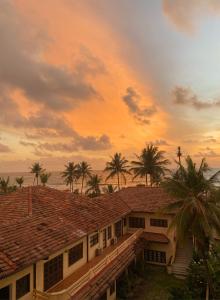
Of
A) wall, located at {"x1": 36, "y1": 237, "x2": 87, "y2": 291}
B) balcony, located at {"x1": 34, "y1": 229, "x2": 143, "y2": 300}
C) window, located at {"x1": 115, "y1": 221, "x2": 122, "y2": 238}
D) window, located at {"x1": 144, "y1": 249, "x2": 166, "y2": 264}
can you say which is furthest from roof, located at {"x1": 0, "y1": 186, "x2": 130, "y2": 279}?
window, located at {"x1": 144, "y1": 249, "x2": 166, "y2": 264}

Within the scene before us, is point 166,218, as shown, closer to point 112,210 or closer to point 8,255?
point 112,210

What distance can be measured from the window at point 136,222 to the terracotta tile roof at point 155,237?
4.95 feet

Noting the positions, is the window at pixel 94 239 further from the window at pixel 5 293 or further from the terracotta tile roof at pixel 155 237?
the window at pixel 5 293

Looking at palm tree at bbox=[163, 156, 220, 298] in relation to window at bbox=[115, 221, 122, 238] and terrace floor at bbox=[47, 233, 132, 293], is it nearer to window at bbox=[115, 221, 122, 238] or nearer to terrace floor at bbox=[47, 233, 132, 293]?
terrace floor at bbox=[47, 233, 132, 293]

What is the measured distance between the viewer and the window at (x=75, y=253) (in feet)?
71.1

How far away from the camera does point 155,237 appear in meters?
33.0

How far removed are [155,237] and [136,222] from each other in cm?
347

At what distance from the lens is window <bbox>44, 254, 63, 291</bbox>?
61.0 feet

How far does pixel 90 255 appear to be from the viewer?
2508 cm

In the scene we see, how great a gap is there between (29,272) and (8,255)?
227 centimetres

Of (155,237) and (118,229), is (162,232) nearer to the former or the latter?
(155,237)

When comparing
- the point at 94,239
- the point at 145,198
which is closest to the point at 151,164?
the point at 145,198

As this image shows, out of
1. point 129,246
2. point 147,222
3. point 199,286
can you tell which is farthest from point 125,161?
point 199,286

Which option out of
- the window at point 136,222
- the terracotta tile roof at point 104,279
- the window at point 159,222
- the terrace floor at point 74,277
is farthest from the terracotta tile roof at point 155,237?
the terrace floor at point 74,277
